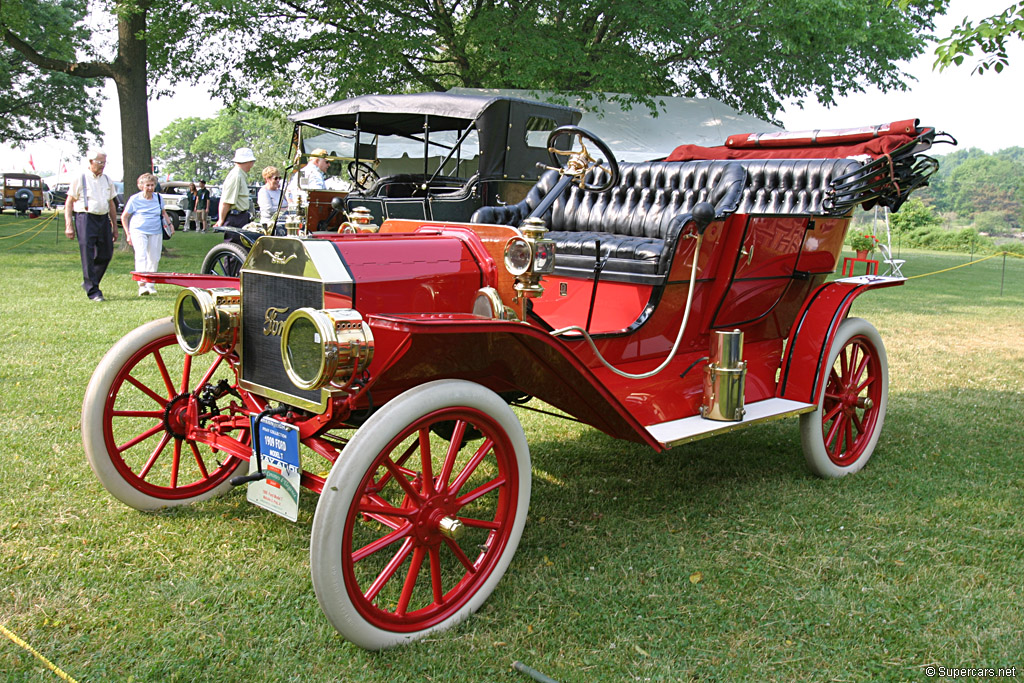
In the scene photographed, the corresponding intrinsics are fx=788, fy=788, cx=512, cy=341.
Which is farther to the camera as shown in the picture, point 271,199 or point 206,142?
point 206,142

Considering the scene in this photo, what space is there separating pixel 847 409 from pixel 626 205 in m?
1.61

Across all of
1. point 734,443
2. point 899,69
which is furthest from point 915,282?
point 734,443

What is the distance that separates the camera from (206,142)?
95188 millimetres

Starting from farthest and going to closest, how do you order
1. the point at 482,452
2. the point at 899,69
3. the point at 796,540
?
1. the point at 899,69
2. the point at 796,540
3. the point at 482,452

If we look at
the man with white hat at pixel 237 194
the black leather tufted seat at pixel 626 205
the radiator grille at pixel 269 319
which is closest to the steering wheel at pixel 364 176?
the man with white hat at pixel 237 194

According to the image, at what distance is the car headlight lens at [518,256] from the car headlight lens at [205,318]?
1000mm

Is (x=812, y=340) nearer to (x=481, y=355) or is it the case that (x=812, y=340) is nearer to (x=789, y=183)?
(x=789, y=183)

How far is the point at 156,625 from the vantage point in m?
2.40

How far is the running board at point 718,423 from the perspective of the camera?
10.3ft

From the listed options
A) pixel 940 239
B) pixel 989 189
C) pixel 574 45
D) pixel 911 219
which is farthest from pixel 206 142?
pixel 574 45

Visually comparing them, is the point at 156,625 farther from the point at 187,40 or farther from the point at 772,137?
the point at 187,40

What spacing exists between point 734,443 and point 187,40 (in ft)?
47.1

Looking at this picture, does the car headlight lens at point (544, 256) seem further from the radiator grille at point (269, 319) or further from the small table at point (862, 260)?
the small table at point (862, 260)

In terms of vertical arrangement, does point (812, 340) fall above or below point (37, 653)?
above
